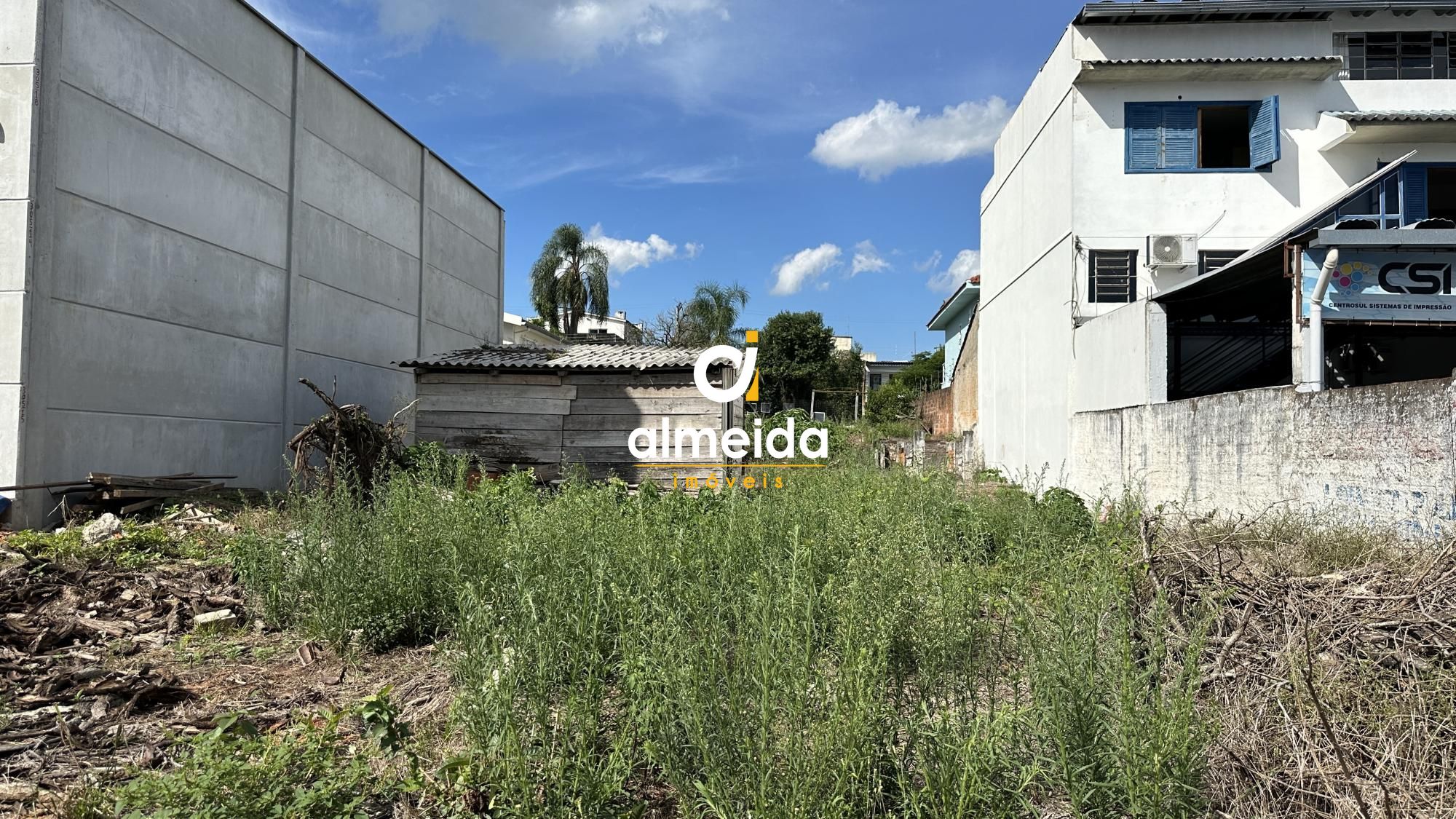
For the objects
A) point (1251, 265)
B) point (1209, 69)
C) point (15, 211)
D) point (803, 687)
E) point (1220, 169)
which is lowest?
point (803, 687)

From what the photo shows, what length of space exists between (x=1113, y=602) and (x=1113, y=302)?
9.72 meters

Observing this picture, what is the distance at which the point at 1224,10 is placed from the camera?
12414 mm

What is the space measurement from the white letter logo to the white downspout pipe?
306 inches

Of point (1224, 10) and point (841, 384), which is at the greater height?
point (1224, 10)

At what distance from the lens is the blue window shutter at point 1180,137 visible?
12562 mm

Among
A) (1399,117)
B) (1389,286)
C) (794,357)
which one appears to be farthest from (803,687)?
(794,357)

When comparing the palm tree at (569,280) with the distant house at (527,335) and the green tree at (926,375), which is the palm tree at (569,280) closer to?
the distant house at (527,335)

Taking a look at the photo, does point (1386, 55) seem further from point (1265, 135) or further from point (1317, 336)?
point (1317, 336)

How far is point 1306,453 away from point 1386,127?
775 centimetres

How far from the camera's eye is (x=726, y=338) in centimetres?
3328

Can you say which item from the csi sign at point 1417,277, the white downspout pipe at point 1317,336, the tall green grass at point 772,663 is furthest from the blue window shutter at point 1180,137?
the tall green grass at point 772,663

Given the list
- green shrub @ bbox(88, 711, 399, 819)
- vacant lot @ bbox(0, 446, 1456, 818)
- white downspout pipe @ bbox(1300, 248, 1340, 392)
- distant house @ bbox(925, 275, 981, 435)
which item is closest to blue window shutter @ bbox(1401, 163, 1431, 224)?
white downspout pipe @ bbox(1300, 248, 1340, 392)

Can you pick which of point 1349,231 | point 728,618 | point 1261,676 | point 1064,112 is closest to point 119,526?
point 728,618

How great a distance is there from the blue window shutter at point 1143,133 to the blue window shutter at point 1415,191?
385 centimetres
